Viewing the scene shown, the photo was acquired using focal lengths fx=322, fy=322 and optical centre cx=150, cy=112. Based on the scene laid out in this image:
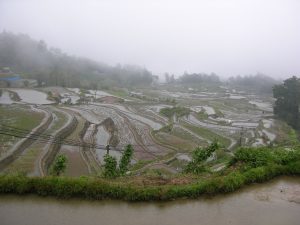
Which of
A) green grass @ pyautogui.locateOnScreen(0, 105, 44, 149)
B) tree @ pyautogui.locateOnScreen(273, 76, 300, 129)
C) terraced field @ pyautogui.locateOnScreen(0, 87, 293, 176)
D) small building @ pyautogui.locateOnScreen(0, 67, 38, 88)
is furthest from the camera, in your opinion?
small building @ pyautogui.locateOnScreen(0, 67, 38, 88)

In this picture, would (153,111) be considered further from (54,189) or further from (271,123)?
(54,189)

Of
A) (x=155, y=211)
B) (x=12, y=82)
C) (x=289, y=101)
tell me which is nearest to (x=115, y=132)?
(x=155, y=211)

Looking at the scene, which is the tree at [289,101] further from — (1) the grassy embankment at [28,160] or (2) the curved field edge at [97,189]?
(2) the curved field edge at [97,189]

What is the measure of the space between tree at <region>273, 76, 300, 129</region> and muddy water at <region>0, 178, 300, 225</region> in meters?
48.4

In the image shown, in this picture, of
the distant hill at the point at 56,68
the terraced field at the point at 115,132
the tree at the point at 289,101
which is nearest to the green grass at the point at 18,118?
the terraced field at the point at 115,132

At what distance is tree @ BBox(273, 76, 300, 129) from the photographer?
174 feet

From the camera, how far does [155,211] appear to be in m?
8.10

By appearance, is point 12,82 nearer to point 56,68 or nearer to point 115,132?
point 56,68

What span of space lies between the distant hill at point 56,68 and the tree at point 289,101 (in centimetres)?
4856

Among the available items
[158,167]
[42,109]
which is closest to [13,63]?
[42,109]

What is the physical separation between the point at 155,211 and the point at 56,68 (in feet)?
287

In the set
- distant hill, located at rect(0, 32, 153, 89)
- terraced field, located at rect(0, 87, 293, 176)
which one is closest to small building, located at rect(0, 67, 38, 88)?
distant hill, located at rect(0, 32, 153, 89)

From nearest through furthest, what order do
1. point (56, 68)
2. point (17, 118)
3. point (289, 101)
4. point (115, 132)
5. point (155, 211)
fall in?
point (155, 211), point (115, 132), point (17, 118), point (289, 101), point (56, 68)

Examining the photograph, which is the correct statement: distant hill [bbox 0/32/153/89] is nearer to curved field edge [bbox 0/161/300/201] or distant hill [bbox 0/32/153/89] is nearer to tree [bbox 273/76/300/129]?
tree [bbox 273/76/300/129]
